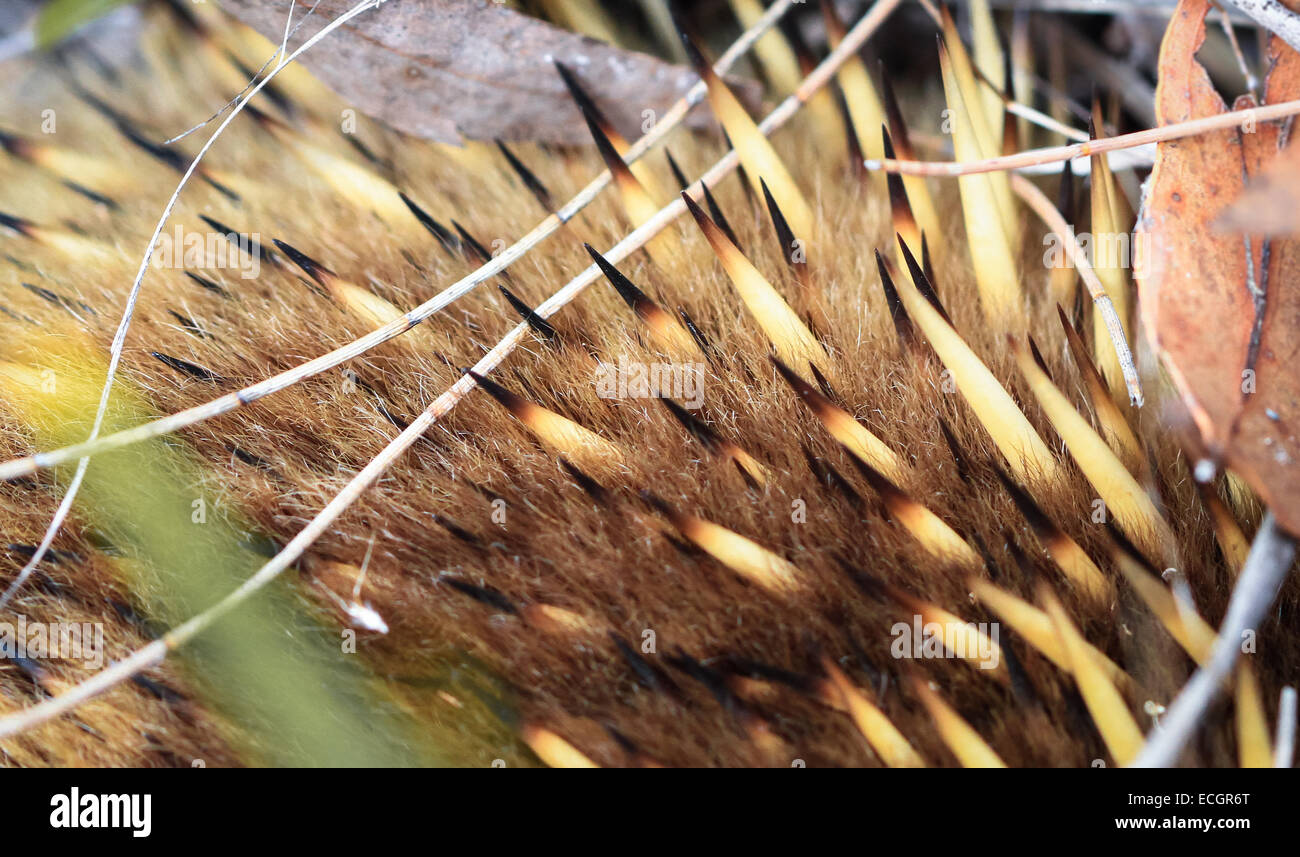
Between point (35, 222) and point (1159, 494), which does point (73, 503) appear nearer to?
point (35, 222)

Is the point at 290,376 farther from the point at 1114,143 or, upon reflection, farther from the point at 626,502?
the point at 1114,143

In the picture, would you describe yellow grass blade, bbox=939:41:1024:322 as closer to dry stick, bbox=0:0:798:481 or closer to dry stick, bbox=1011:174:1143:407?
dry stick, bbox=1011:174:1143:407

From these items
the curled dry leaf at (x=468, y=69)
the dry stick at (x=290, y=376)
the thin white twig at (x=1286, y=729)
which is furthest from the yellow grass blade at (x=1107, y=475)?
the curled dry leaf at (x=468, y=69)

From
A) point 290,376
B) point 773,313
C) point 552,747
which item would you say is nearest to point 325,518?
point 290,376

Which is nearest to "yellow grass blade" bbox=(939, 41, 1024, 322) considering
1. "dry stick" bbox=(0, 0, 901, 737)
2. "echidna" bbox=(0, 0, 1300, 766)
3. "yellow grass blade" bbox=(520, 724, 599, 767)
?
"echidna" bbox=(0, 0, 1300, 766)

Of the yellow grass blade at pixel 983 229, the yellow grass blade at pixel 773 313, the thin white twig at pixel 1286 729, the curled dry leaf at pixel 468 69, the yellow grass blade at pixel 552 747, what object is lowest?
the thin white twig at pixel 1286 729

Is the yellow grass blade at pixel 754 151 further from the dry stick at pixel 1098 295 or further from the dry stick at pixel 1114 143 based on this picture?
the dry stick at pixel 1098 295
